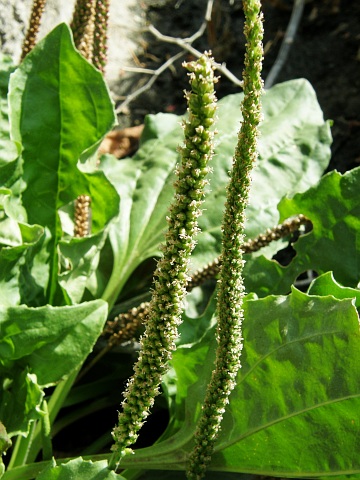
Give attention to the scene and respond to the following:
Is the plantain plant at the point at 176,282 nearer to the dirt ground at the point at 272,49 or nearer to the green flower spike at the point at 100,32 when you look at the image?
the green flower spike at the point at 100,32

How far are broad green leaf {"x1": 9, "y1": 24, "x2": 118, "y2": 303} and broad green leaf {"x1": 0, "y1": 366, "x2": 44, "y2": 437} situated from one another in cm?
24

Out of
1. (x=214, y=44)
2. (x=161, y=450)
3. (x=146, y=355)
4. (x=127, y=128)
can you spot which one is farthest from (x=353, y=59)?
(x=146, y=355)

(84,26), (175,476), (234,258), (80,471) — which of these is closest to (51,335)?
(80,471)

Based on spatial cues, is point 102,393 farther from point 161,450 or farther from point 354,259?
point 354,259

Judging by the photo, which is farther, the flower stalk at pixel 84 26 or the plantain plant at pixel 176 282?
the flower stalk at pixel 84 26

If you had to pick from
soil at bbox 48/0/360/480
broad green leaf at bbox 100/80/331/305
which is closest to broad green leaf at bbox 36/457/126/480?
broad green leaf at bbox 100/80/331/305

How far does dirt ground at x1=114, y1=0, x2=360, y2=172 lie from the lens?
293cm

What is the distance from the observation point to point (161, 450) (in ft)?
5.38

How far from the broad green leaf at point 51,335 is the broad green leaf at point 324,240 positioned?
0.45 metres

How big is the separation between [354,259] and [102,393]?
80 cm

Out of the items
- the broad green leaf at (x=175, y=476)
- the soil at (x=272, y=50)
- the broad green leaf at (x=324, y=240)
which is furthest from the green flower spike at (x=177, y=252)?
the soil at (x=272, y=50)

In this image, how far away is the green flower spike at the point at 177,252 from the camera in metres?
0.93

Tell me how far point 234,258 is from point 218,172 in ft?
3.30

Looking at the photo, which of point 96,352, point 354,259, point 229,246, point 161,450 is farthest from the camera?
point 96,352
